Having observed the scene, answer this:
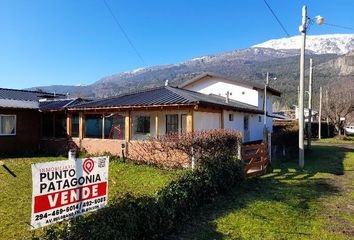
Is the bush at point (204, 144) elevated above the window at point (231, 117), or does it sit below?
below

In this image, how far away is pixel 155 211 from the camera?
21.5 feet

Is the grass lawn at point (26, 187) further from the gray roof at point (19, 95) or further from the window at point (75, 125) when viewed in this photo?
the gray roof at point (19, 95)

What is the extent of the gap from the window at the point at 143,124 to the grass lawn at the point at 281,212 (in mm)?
9744

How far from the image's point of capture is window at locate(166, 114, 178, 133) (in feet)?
64.2

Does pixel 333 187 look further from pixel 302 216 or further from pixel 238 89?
pixel 238 89

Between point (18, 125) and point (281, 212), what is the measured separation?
59.0 ft

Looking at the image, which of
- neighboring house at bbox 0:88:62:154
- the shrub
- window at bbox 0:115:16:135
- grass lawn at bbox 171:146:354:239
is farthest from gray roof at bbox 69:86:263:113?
grass lawn at bbox 171:146:354:239

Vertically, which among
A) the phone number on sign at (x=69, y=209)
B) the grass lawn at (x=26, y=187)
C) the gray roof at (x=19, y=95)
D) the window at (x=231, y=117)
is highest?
the gray roof at (x=19, y=95)

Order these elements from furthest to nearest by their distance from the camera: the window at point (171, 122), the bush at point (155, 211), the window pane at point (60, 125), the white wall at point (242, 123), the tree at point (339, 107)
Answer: the tree at point (339, 107)
the window pane at point (60, 125)
the white wall at point (242, 123)
the window at point (171, 122)
the bush at point (155, 211)

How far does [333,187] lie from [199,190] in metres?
6.06

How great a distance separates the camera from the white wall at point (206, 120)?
18159 mm

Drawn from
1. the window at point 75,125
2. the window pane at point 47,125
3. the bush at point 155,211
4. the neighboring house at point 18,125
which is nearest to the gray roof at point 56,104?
the neighboring house at point 18,125

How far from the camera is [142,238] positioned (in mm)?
6191

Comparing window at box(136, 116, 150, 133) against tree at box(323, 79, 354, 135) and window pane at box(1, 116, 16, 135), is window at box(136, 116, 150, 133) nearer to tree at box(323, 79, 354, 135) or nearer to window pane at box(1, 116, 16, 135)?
window pane at box(1, 116, 16, 135)
